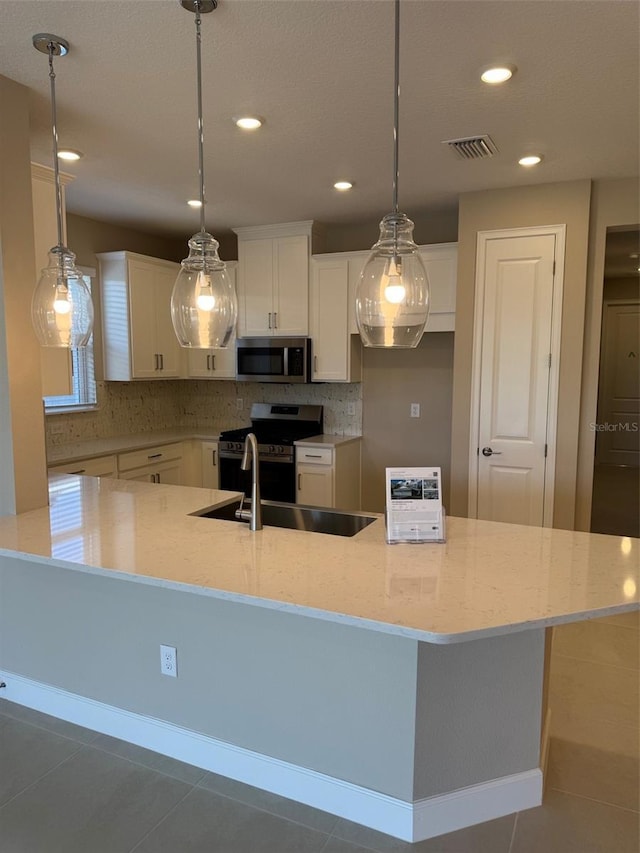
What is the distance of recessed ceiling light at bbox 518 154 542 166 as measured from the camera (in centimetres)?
314

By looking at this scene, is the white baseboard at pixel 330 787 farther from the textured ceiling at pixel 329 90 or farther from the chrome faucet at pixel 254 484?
the textured ceiling at pixel 329 90

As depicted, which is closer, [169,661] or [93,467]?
[169,661]

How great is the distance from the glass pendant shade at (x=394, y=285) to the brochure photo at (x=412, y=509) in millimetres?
585

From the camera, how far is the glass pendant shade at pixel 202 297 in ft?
5.97

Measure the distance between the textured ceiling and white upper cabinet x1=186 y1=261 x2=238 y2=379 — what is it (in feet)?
5.48

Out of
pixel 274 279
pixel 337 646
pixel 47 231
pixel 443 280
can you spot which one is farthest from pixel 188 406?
pixel 337 646

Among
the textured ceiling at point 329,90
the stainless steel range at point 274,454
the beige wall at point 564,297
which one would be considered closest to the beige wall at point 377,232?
the beige wall at point 564,297

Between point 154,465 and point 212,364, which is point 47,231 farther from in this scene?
point 212,364

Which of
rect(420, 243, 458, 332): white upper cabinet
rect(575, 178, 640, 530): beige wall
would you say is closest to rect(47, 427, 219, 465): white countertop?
rect(420, 243, 458, 332): white upper cabinet

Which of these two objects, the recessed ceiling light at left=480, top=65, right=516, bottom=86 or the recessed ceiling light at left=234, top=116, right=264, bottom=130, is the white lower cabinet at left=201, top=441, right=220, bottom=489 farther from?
the recessed ceiling light at left=480, top=65, right=516, bottom=86

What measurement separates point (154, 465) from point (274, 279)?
1.84 meters

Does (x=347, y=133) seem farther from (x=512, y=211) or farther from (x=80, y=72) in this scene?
(x=512, y=211)

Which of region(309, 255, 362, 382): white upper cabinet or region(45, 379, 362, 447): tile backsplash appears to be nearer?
region(309, 255, 362, 382): white upper cabinet

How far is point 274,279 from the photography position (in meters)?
4.84
